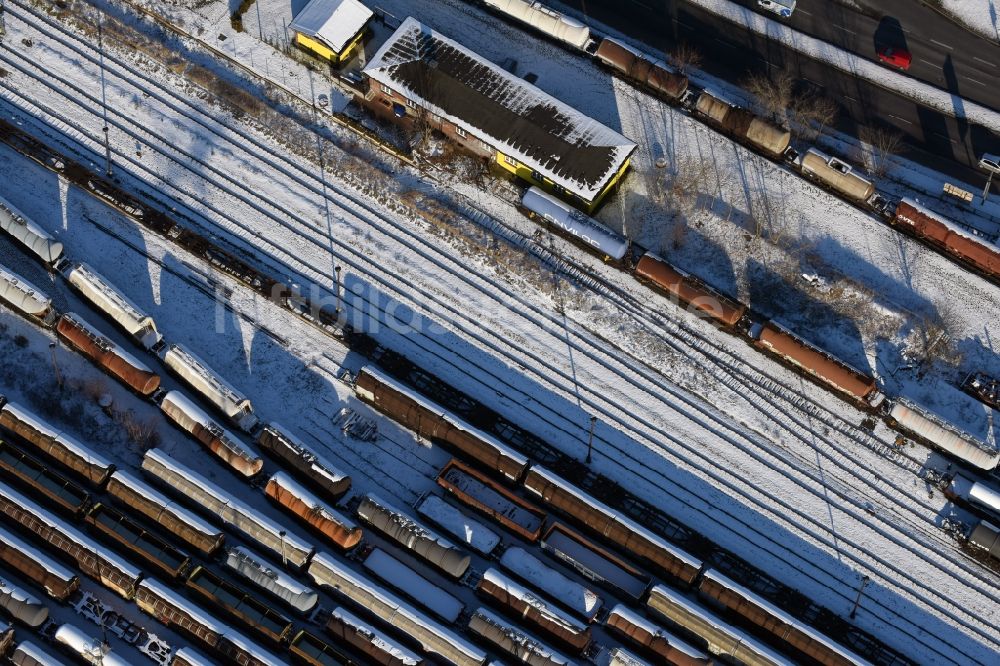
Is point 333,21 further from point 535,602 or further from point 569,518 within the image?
point 535,602

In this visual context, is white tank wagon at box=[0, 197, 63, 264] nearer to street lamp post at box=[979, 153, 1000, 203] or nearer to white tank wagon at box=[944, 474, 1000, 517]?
white tank wagon at box=[944, 474, 1000, 517]

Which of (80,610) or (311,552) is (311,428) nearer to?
(311,552)

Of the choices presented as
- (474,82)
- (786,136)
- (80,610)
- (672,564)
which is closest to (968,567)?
(672,564)

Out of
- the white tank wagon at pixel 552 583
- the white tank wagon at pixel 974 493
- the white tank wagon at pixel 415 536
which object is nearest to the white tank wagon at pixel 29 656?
the white tank wagon at pixel 415 536

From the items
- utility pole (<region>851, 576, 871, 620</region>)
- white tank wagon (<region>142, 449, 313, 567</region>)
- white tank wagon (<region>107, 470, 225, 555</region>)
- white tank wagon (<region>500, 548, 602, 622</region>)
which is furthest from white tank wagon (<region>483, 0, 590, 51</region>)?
white tank wagon (<region>107, 470, 225, 555</region>)

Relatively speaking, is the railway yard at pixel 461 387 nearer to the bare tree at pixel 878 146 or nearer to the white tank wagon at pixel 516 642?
the white tank wagon at pixel 516 642


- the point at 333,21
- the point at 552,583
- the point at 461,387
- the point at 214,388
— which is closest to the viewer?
the point at 552,583

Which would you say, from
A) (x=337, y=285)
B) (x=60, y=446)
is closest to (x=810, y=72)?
(x=337, y=285)
